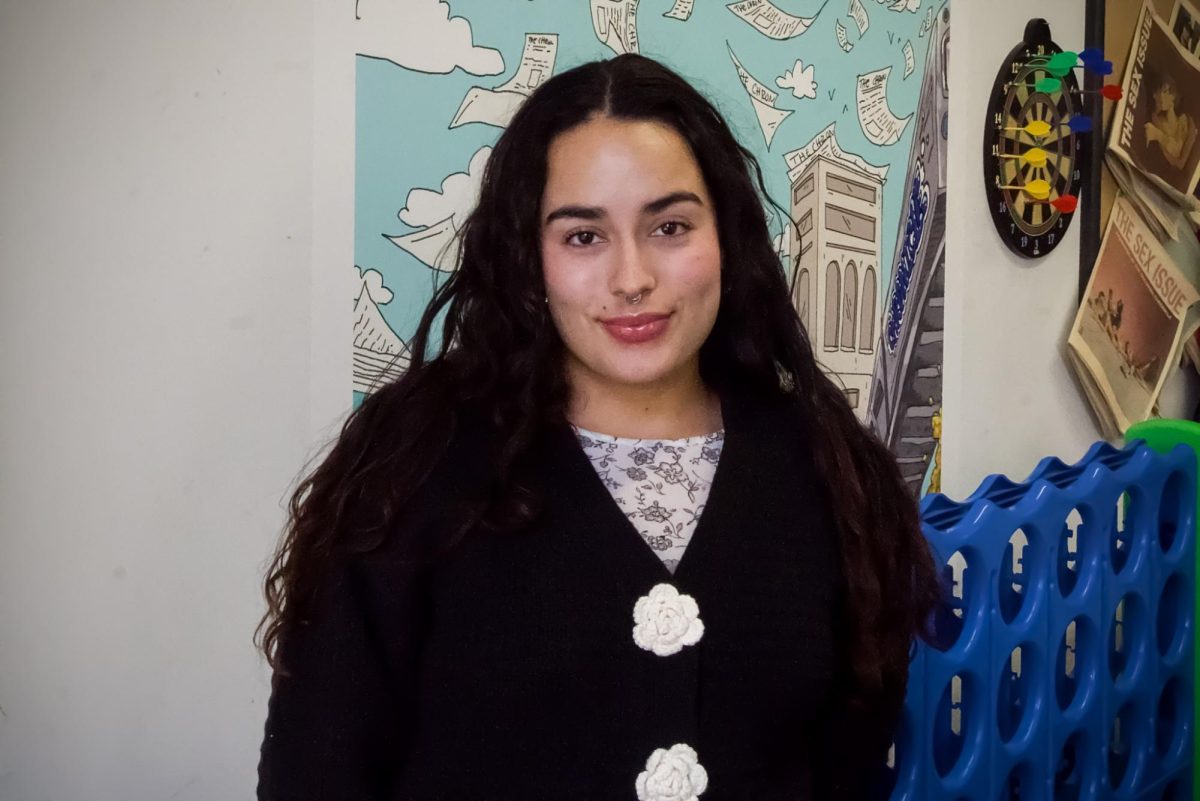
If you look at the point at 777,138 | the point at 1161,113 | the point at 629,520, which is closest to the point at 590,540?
the point at 629,520

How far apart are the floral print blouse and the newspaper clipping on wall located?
3.89 feet

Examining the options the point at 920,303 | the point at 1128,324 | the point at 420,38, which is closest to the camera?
the point at 420,38

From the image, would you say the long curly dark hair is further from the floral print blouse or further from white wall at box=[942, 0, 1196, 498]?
white wall at box=[942, 0, 1196, 498]

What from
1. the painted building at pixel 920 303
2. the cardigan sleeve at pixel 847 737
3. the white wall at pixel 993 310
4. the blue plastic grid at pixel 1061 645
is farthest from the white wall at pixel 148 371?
the white wall at pixel 993 310

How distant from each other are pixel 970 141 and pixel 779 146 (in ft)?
1.33

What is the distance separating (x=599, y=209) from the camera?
0.82 metres

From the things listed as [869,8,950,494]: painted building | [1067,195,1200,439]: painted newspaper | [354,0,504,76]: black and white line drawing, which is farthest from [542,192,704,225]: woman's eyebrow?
[1067,195,1200,439]: painted newspaper

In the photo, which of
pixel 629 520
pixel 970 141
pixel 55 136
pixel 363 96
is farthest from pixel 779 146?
pixel 55 136

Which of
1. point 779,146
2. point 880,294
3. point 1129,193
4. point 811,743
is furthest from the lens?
point 1129,193

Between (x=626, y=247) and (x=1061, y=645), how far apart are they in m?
0.81

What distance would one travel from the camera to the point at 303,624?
0.79 meters

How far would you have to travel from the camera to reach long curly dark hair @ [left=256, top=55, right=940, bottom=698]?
806 millimetres

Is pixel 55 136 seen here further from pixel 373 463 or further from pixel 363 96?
pixel 373 463

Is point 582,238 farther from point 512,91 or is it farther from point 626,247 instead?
point 512,91
